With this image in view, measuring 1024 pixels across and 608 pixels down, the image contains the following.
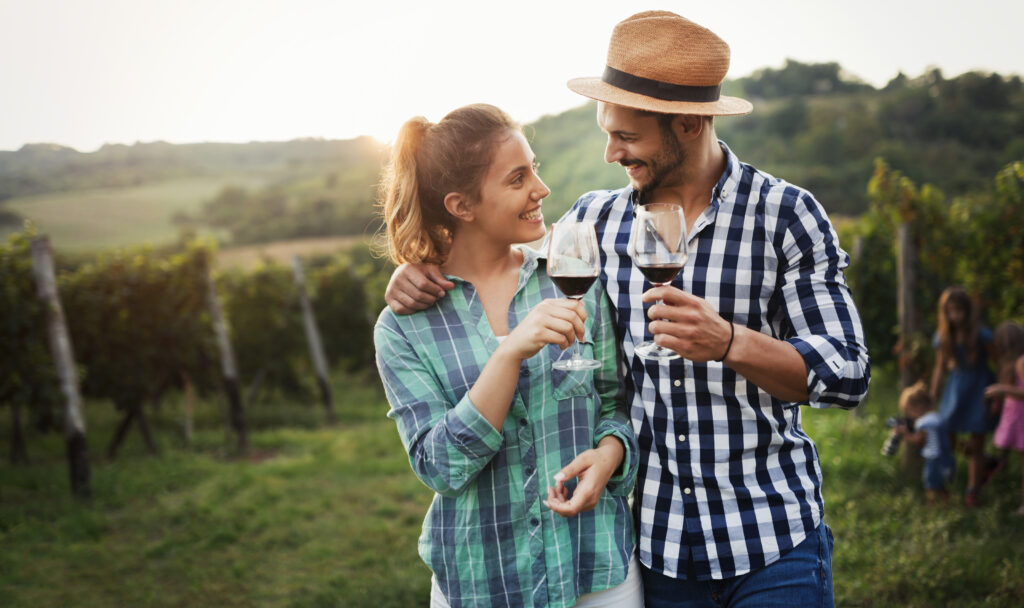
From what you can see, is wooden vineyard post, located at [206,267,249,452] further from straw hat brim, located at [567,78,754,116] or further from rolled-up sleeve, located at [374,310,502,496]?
straw hat brim, located at [567,78,754,116]

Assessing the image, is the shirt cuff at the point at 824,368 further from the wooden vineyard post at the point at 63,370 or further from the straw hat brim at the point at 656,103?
the wooden vineyard post at the point at 63,370

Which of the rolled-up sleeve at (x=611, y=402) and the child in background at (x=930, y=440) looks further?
the child in background at (x=930, y=440)

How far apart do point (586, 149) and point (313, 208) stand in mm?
24602

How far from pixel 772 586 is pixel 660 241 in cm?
91

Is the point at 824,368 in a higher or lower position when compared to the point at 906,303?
higher

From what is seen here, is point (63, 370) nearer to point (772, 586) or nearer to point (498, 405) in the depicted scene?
point (498, 405)

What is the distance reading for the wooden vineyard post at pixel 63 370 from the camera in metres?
6.98

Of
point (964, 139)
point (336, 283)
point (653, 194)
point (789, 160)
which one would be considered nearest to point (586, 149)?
point (336, 283)

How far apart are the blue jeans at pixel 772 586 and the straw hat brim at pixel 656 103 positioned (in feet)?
3.70

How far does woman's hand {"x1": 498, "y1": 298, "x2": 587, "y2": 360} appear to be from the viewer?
1.52 metres

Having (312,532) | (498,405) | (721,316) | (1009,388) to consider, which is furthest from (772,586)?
(312,532)

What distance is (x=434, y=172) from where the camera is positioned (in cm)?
198

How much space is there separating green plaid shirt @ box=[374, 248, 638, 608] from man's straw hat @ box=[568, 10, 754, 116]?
0.67 metres

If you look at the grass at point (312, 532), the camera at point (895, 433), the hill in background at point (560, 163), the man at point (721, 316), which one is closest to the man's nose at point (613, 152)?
the man at point (721, 316)
